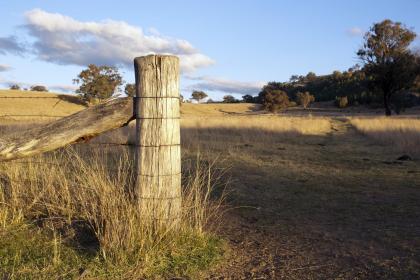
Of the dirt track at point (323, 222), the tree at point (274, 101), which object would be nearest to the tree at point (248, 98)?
the tree at point (274, 101)

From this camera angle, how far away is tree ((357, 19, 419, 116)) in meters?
44.0

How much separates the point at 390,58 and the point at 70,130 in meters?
44.9

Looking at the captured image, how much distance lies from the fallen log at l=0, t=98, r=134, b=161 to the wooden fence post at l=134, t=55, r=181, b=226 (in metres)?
0.18

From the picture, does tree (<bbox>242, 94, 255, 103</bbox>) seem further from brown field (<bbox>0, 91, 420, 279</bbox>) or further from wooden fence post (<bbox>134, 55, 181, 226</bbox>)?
wooden fence post (<bbox>134, 55, 181, 226</bbox>)

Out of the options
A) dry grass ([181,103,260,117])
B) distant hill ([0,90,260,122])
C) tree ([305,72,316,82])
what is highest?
tree ([305,72,316,82])

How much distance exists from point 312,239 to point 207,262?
1.34 meters

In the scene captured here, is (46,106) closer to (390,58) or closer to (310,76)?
(390,58)

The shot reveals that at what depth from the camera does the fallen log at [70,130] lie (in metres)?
4.34

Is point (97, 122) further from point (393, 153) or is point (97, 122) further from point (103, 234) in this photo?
point (393, 153)

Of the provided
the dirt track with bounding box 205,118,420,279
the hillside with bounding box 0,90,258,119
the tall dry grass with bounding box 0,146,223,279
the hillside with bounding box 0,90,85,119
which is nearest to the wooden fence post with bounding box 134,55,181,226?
the tall dry grass with bounding box 0,146,223,279

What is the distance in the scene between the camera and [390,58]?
147ft

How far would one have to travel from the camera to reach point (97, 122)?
4367 mm

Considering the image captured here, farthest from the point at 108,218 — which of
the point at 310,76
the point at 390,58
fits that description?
the point at 310,76

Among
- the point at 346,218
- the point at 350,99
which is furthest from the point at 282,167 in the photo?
the point at 350,99
